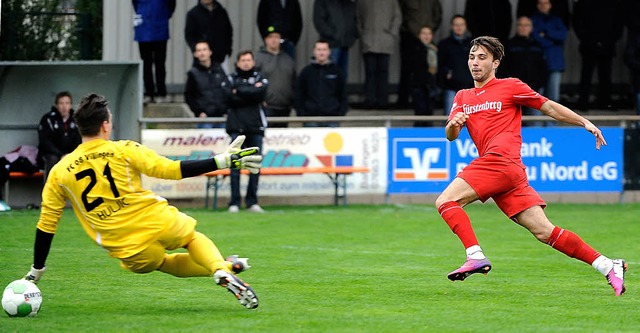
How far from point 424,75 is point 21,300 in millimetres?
12704

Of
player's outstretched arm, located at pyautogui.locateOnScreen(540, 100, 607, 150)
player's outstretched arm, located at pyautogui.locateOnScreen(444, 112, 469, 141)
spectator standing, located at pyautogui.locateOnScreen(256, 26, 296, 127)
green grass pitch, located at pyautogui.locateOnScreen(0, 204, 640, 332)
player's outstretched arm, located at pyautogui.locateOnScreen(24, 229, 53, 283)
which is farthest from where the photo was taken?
spectator standing, located at pyautogui.locateOnScreen(256, 26, 296, 127)

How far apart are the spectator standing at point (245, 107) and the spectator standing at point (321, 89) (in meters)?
1.54

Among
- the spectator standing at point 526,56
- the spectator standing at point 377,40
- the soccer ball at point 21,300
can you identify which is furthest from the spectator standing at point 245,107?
the soccer ball at point 21,300

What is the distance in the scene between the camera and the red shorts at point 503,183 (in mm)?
9055

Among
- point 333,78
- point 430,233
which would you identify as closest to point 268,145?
point 333,78

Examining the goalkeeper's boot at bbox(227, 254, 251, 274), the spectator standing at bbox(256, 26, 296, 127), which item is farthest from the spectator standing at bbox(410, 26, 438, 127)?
the goalkeeper's boot at bbox(227, 254, 251, 274)

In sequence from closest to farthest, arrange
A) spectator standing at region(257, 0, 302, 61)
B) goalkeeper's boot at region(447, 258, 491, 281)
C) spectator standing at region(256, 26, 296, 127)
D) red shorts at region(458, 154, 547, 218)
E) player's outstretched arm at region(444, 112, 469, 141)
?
goalkeeper's boot at region(447, 258, 491, 281) < player's outstretched arm at region(444, 112, 469, 141) < red shorts at region(458, 154, 547, 218) < spectator standing at region(256, 26, 296, 127) < spectator standing at region(257, 0, 302, 61)

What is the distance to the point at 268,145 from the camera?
18016mm

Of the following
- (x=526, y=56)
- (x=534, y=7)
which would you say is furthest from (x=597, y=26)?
(x=526, y=56)

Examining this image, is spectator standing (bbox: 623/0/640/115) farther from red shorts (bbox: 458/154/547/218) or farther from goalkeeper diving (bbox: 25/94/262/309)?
goalkeeper diving (bbox: 25/94/262/309)

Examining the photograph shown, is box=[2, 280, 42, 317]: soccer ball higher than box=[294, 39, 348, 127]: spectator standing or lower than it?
lower

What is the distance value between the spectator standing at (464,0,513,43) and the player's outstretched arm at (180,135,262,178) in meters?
12.8

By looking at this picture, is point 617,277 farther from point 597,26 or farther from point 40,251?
point 597,26

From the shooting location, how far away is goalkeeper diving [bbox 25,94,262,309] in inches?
305
